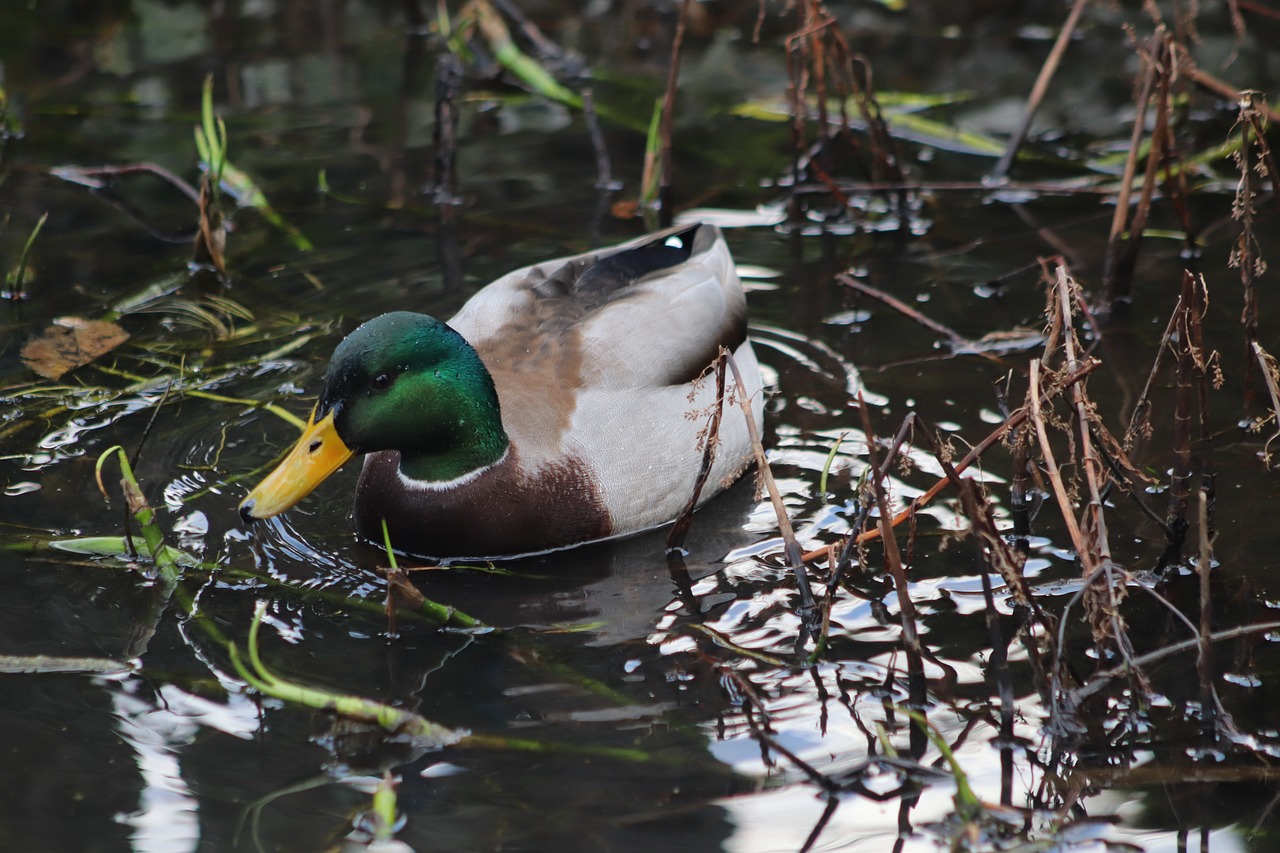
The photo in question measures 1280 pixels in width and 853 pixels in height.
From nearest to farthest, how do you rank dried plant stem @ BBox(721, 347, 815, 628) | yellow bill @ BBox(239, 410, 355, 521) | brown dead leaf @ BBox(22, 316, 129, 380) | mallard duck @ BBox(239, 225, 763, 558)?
dried plant stem @ BBox(721, 347, 815, 628)
yellow bill @ BBox(239, 410, 355, 521)
mallard duck @ BBox(239, 225, 763, 558)
brown dead leaf @ BBox(22, 316, 129, 380)

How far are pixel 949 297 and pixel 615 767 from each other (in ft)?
11.2

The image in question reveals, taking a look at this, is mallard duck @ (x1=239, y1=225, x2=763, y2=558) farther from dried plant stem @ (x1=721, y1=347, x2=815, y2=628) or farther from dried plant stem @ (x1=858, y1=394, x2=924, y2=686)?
dried plant stem @ (x1=858, y1=394, x2=924, y2=686)

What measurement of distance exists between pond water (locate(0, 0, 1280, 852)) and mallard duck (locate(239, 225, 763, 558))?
0.55 ft

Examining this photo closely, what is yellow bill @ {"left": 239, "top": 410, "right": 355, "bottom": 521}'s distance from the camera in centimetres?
426

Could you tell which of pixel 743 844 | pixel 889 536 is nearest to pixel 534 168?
pixel 889 536

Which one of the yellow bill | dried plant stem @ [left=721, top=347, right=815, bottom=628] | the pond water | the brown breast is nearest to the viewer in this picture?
the pond water

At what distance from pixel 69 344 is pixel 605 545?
249 cm

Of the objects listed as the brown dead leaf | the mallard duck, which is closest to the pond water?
the brown dead leaf

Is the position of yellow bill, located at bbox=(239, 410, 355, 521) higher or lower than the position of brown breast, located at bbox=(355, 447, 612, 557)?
higher

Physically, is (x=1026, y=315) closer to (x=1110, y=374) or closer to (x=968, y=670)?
(x=1110, y=374)

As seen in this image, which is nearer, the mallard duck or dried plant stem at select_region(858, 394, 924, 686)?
dried plant stem at select_region(858, 394, 924, 686)

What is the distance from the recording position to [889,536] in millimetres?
3760

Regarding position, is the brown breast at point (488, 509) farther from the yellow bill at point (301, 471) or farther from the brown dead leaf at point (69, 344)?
the brown dead leaf at point (69, 344)

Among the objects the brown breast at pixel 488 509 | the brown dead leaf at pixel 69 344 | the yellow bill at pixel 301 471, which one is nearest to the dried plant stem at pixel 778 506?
the brown breast at pixel 488 509
